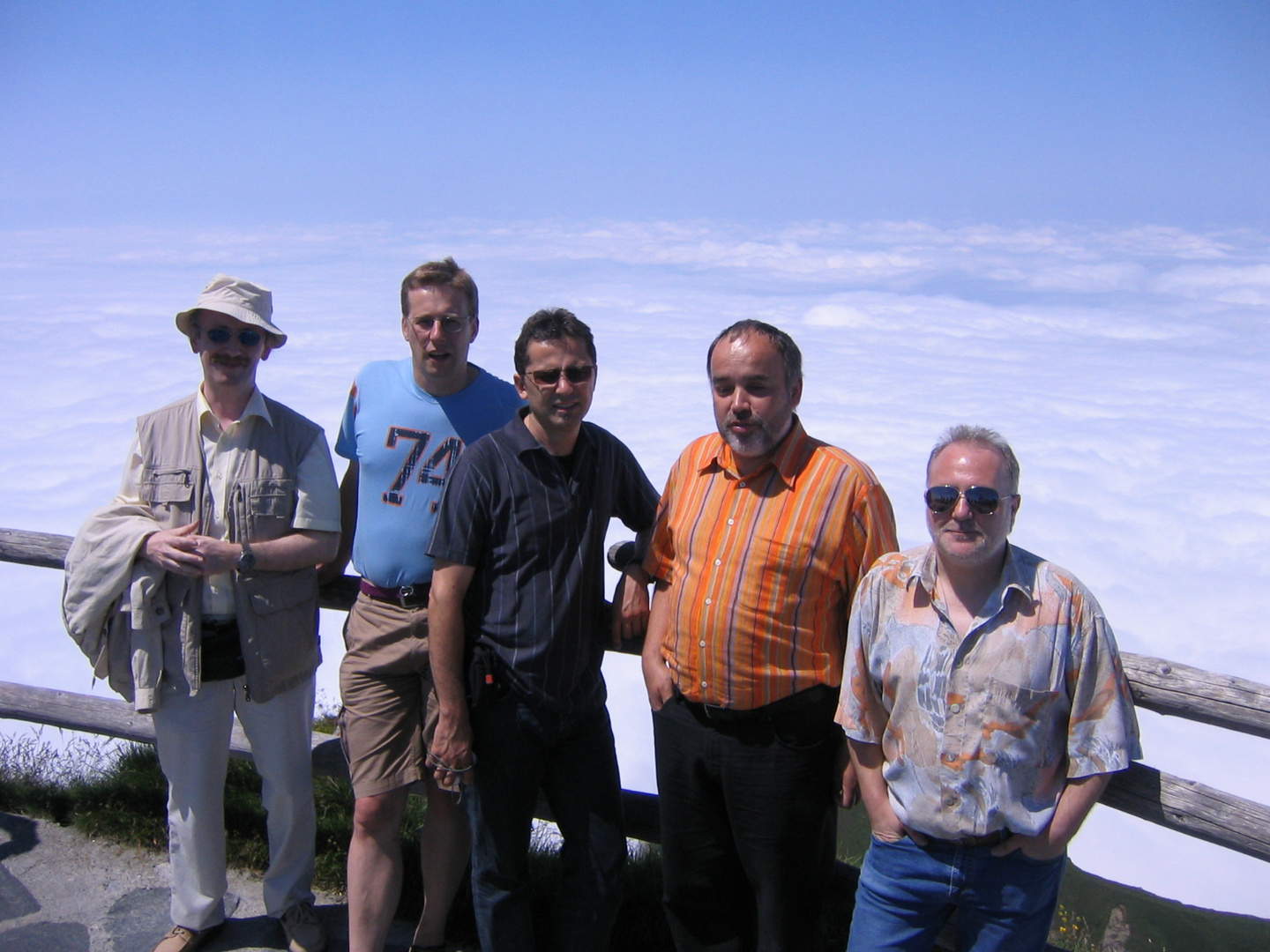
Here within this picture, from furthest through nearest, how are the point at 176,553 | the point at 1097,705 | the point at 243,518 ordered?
the point at 243,518, the point at 176,553, the point at 1097,705

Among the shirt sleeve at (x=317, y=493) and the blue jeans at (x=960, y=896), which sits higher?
the shirt sleeve at (x=317, y=493)

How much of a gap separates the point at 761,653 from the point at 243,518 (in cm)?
148

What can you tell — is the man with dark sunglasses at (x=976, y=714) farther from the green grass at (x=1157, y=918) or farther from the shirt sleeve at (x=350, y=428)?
the green grass at (x=1157, y=918)

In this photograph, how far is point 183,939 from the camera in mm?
3084

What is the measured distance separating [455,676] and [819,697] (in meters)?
0.89

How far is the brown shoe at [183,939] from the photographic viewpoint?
307cm

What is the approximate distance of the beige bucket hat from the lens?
2.93 meters

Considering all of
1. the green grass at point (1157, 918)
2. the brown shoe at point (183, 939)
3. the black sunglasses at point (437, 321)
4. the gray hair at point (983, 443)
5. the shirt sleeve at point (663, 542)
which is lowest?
the green grass at point (1157, 918)

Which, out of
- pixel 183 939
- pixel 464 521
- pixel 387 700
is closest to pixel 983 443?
pixel 464 521

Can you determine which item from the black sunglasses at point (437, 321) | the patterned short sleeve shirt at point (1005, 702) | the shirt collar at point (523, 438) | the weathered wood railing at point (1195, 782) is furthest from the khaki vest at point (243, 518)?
the weathered wood railing at point (1195, 782)

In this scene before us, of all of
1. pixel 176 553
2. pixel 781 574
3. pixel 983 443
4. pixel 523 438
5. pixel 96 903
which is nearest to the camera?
pixel 983 443

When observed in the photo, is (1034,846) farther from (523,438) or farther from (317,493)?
(317,493)

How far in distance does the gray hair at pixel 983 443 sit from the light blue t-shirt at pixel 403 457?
118 cm

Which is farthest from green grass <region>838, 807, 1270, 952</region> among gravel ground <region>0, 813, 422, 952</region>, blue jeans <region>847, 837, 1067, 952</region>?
blue jeans <region>847, 837, 1067, 952</region>
